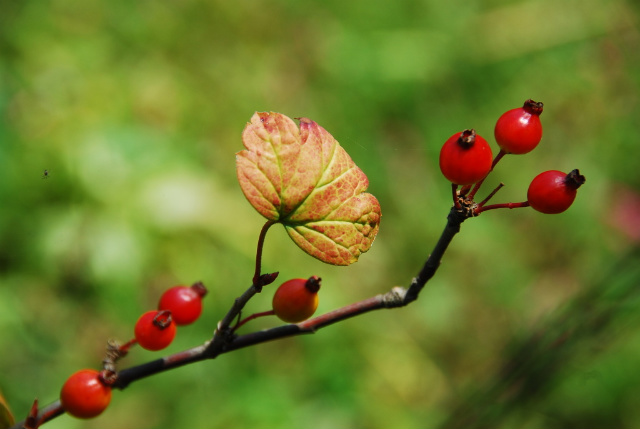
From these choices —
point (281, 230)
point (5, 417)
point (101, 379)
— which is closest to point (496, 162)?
point (101, 379)

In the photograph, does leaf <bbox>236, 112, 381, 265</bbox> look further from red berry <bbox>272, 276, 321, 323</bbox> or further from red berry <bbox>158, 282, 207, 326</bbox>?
red berry <bbox>158, 282, 207, 326</bbox>

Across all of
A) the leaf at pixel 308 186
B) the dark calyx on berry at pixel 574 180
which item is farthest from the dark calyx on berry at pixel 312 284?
the dark calyx on berry at pixel 574 180

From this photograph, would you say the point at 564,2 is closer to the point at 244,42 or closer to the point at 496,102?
the point at 496,102

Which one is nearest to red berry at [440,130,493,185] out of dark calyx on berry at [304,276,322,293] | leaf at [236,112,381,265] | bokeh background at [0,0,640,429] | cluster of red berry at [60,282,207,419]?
leaf at [236,112,381,265]

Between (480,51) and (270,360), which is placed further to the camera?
(480,51)

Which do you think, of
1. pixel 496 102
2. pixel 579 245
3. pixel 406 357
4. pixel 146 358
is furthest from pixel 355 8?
pixel 146 358

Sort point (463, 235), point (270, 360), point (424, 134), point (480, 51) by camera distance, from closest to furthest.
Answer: point (270, 360) → point (463, 235) → point (424, 134) → point (480, 51)
